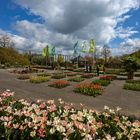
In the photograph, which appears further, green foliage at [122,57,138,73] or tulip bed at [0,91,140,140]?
green foliage at [122,57,138,73]

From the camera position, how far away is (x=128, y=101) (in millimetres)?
13930

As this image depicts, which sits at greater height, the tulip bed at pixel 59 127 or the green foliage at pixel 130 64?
the green foliage at pixel 130 64

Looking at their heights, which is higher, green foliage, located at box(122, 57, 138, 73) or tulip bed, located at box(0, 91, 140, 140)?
green foliage, located at box(122, 57, 138, 73)

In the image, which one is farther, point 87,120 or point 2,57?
point 2,57

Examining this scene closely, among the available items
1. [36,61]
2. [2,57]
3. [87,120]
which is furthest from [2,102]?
[36,61]

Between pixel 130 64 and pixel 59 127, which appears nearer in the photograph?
pixel 59 127

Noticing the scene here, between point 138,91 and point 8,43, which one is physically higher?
point 8,43

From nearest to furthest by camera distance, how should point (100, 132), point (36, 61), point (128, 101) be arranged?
point (100, 132), point (128, 101), point (36, 61)

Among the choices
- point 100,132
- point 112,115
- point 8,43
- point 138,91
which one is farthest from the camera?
point 8,43

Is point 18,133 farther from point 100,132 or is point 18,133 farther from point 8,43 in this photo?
point 8,43

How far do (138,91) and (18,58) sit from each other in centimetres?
5485

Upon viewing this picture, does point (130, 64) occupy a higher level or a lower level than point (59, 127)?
higher

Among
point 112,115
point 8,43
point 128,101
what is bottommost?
point 128,101

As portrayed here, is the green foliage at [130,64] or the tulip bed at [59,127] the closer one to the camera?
the tulip bed at [59,127]
